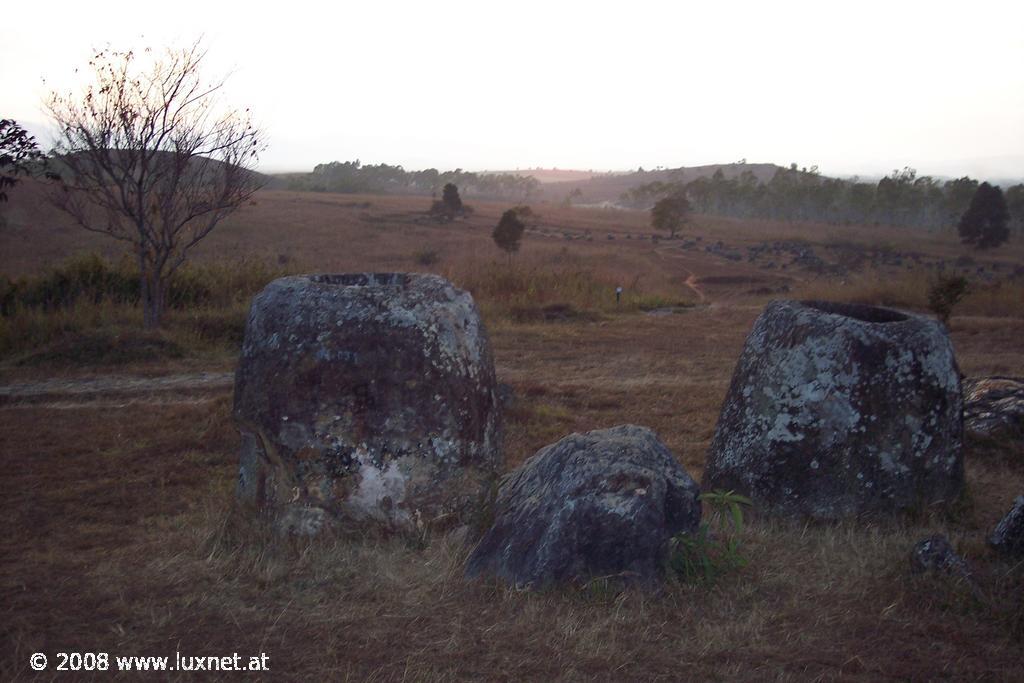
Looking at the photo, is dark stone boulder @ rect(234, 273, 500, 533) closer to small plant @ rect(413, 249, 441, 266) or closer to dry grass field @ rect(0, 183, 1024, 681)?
dry grass field @ rect(0, 183, 1024, 681)

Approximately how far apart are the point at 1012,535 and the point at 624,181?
166915 millimetres

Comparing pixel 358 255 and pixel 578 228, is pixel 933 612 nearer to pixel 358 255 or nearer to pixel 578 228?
pixel 358 255

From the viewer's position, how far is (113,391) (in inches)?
357

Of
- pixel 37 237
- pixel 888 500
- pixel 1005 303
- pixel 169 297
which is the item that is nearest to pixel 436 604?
pixel 888 500

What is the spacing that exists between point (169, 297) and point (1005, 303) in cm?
1684

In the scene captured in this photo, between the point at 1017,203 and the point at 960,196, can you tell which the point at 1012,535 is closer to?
the point at 1017,203

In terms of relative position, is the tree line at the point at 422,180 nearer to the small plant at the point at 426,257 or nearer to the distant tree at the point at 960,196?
the distant tree at the point at 960,196

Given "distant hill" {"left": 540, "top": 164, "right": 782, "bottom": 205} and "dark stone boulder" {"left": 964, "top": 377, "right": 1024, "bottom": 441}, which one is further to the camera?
"distant hill" {"left": 540, "top": 164, "right": 782, "bottom": 205}

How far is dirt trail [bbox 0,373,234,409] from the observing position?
8.57m

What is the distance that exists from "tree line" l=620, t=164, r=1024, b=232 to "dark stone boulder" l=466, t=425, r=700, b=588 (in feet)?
202

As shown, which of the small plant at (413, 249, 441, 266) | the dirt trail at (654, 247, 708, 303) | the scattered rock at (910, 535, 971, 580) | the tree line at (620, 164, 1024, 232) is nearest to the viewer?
the scattered rock at (910, 535, 971, 580)

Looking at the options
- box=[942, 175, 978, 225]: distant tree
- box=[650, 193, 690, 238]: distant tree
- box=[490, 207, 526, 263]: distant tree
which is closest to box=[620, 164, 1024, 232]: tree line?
box=[942, 175, 978, 225]: distant tree

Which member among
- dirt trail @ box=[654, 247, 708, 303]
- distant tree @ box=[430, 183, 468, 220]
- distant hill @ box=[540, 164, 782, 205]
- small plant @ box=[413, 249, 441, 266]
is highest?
distant hill @ box=[540, 164, 782, 205]

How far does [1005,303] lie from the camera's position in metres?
18.0
